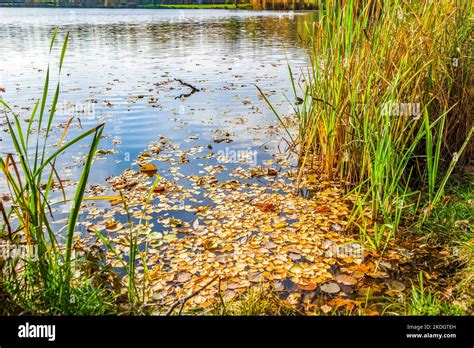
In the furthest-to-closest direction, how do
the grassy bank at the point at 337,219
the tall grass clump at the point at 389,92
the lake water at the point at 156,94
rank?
the lake water at the point at 156,94, the tall grass clump at the point at 389,92, the grassy bank at the point at 337,219

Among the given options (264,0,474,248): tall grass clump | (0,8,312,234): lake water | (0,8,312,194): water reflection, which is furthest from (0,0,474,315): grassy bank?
(0,8,312,194): water reflection

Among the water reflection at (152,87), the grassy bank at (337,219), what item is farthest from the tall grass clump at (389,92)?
the water reflection at (152,87)

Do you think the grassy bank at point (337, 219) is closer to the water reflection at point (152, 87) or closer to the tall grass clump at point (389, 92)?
the tall grass clump at point (389, 92)

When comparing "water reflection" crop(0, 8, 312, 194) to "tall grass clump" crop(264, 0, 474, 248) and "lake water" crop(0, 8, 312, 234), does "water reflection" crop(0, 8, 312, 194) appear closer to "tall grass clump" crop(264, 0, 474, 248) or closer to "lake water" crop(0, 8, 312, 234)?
"lake water" crop(0, 8, 312, 234)

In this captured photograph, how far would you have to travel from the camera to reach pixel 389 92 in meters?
4.12

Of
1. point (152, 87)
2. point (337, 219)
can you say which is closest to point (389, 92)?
point (337, 219)

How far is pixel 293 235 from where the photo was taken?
4.34 m

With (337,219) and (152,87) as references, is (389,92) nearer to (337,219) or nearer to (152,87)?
(337,219)

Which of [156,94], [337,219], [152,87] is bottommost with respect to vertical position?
[337,219]

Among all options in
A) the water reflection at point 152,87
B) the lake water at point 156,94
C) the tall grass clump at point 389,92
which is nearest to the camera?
the tall grass clump at point 389,92

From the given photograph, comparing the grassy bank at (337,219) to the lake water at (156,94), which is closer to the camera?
the grassy bank at (337,219)

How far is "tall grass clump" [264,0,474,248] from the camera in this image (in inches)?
163

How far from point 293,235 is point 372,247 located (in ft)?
2.58

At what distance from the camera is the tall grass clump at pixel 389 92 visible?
4.15m
